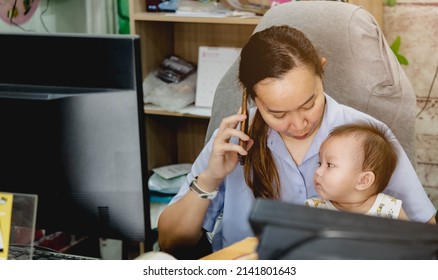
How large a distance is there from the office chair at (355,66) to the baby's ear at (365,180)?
0.19m

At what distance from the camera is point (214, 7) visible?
1965mm

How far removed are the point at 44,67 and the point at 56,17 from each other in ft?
4.19

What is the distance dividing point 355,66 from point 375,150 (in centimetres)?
26

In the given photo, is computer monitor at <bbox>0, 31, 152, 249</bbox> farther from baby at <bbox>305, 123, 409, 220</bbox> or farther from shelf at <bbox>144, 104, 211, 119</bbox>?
shelf at <bbox>144, 104, 211, 119</bbox>

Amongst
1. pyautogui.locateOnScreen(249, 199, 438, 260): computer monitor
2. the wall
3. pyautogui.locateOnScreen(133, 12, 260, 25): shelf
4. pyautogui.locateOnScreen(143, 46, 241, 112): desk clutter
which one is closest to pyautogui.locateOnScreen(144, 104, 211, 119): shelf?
pyautogui.locateOnScreen(143, 46, 241, 112): desk clutter

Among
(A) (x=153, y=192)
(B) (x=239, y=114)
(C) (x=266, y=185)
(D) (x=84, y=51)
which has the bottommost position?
(A) (x=153, y=192)

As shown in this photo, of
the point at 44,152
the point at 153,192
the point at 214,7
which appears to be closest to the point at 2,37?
the point at 44,152

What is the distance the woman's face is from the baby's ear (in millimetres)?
119

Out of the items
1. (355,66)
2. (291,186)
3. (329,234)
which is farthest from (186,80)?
(329,234)

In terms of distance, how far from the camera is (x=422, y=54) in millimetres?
1679

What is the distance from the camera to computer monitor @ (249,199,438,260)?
0.59m

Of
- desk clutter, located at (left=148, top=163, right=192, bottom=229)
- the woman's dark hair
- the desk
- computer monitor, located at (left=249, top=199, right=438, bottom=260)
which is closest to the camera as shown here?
computer monitor, located at (left=249, top=199, right=438, bottom=260)

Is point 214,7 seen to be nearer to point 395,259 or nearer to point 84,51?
point 84,51

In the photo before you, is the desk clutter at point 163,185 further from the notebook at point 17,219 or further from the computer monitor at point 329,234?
the computer monitor at point 329,234
